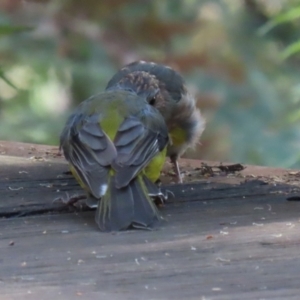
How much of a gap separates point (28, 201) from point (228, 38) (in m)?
5.84

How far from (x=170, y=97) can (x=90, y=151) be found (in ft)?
5.78

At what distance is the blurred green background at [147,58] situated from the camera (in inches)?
272

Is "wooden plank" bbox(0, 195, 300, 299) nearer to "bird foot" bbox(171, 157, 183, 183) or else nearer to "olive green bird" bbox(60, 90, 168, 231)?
"olive green bird" bbox(60, 90, 168, 231)

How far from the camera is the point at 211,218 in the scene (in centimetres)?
261

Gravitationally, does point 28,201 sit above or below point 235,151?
above

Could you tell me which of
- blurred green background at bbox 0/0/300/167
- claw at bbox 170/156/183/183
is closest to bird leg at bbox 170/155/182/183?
claw at bbox 170/156/183/183

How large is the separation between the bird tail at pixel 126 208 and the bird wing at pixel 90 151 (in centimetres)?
6

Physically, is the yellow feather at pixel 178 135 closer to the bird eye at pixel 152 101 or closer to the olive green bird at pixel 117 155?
the bird eye at pixel 152 101

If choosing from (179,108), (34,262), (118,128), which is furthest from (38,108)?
(34,262)

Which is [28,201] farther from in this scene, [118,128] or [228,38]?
[228,38]

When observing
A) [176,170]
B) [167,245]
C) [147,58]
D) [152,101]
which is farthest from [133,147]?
[147,58]

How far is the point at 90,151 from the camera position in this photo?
3.12 meters

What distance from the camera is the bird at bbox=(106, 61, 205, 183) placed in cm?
441

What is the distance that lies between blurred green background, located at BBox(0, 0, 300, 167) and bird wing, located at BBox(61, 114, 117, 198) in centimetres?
340
